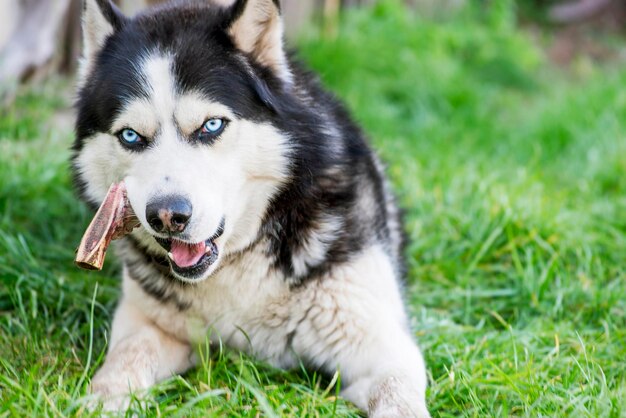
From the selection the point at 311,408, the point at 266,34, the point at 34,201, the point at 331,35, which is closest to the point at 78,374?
the point at 311,408

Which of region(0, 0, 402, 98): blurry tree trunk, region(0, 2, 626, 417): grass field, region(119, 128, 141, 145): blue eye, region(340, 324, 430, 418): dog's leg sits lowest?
region(0, 2, 626, 417): grass field

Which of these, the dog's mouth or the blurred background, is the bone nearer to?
the dog's mouth

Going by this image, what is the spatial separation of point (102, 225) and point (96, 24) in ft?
2.79

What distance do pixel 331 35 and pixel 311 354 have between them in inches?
213

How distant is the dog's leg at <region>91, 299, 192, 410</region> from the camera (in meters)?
2.78

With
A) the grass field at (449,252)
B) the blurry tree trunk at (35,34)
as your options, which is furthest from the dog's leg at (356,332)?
the blurry tree trunk at (35,34)

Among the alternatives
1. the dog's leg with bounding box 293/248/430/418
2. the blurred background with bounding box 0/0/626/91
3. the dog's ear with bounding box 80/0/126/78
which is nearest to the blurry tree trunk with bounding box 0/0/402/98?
the blurred background with bounding box 0/0/626/91

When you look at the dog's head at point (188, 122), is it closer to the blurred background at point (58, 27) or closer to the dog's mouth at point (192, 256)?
the dog's mouth at point (192, 256)

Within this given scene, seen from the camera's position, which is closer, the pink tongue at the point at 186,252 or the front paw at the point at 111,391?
the front paw at the point at 111,391

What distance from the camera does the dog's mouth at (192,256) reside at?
2756mm

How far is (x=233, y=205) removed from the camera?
9.29ft

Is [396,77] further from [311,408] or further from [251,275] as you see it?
[311,408]

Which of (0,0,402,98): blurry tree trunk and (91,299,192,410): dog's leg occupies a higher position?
(0,0,402,98): blurry tree trunk

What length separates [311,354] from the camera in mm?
3088
